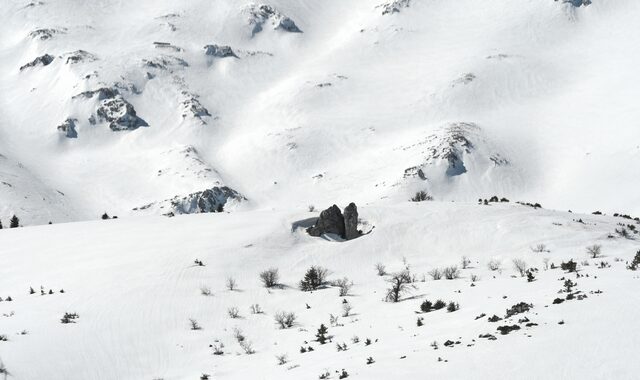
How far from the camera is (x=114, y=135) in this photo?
130000 millimetres

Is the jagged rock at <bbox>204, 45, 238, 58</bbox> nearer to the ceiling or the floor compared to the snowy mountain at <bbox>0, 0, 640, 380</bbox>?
nearer to the ceiling

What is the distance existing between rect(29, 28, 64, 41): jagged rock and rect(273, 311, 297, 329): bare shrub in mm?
158294

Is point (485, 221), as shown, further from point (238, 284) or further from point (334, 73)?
point (334, 73)

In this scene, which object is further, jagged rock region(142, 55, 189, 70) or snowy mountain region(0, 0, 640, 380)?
jagged rock region(142, 55, 189, 70)

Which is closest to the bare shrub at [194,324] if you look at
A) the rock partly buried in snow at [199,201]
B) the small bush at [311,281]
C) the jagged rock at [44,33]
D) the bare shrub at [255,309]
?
the bare shrub at [255,309]

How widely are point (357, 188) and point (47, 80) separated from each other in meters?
84.9

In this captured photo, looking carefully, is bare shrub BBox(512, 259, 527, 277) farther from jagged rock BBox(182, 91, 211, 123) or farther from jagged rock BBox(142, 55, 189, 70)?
jagged rock BBox(142, 55, 189, 70)

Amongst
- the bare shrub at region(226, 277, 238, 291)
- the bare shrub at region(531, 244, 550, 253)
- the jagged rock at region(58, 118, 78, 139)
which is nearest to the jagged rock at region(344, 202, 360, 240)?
the bare shrub at region(226, 277, 238, 291)

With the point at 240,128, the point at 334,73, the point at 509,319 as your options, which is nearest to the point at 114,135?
the point at 240,128

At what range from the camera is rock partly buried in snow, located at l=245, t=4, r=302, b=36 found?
173 meters

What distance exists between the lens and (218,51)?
511 feet

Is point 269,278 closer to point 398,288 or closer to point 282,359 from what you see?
point 398,288

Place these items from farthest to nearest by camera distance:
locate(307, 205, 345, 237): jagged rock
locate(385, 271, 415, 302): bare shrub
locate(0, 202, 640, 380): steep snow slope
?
1. locate(307, 205, 345, 237): jagged rock
2. locate(385, 271, 415, 302): bare shrub
3. locate(0, 202, 640, 380): steep snow slope

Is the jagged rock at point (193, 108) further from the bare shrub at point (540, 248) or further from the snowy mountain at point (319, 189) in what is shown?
the bare shrub at point (540, 248)
